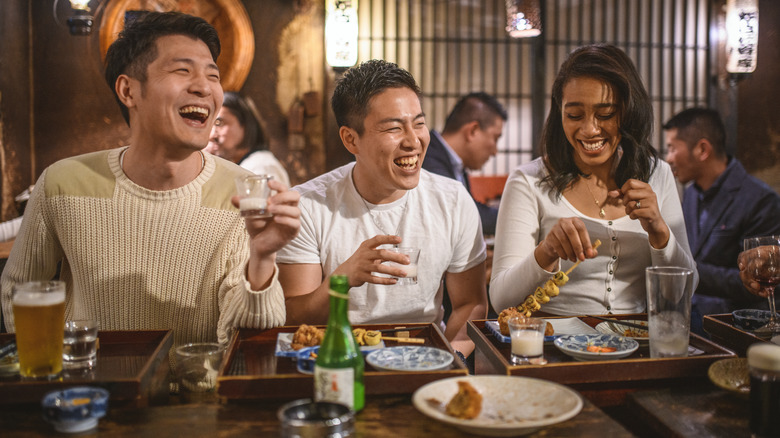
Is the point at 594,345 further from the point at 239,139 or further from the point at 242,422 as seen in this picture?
the point at 239,139

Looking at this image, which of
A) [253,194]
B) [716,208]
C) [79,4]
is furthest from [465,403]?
[79,4]

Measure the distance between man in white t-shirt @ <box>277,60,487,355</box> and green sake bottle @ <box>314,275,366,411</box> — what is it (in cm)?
84

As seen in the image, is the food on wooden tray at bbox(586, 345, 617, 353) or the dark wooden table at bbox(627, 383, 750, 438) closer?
the dark wooden table at bbox(627, 383, 750, 438)

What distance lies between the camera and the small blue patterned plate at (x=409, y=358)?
152 centimetres

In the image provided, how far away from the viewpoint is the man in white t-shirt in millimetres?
2316

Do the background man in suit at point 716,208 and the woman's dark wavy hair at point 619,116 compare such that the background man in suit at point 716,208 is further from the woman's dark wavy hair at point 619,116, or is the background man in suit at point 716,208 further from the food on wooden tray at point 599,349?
the food on wooden tray at point 599,349

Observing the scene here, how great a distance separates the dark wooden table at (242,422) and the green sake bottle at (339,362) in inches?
3.0

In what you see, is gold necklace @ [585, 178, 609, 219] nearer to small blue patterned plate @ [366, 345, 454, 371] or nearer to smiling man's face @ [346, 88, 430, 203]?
smiling man's face @ [346, 88, 430, 203]

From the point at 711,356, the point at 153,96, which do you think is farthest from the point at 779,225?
the point at 153,96

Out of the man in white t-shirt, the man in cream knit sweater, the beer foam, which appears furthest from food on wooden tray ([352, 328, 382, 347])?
the beer foam

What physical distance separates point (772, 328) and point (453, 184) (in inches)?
49.1

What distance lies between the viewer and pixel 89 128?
5.52 m

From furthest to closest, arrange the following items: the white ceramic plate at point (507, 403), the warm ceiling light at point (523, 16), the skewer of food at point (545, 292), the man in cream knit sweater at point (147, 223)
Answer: the warm ceiling light at point (523, 16), the man in cream knit sweater at point (147, 223), the skewer of food at point (545, 292), the white ceramic plate at point (507, 403)

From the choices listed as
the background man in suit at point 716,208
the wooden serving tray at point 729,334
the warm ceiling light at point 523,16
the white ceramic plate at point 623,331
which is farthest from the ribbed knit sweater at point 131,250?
the warm ceiling light at point 523,16
